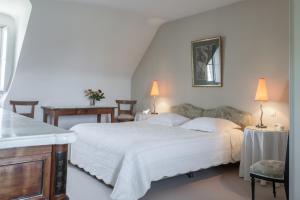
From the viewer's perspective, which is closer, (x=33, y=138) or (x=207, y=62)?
(x=33, y=138)

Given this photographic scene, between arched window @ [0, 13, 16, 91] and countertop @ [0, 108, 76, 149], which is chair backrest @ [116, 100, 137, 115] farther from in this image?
countertop @ [0, 108, 76, 149]

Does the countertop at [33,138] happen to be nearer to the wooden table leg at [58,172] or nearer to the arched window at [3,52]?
the wooden table leg at [58,172]

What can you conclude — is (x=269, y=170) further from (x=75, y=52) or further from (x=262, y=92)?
(x=75, y=52)

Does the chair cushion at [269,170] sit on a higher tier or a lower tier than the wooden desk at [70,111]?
lower

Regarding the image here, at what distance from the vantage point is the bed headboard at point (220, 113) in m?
4.06

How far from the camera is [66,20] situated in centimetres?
471

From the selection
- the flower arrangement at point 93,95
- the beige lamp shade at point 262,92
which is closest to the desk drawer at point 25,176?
the beige lamp shade at point 262,92

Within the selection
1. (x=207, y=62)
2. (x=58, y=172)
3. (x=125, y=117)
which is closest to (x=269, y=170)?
(x=58, y=172)

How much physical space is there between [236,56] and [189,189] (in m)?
2.26

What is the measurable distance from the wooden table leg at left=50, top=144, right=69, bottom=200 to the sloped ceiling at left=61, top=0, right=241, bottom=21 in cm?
353

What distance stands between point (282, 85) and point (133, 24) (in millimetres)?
3005

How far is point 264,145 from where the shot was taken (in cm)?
332

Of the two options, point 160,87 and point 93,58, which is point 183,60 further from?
point 93,58

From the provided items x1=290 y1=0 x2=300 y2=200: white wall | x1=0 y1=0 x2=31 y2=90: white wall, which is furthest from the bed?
x1=0 y1=0 x2=31 y2=90: white wall
